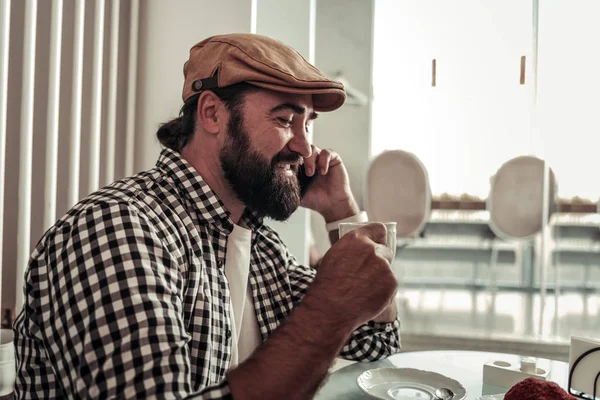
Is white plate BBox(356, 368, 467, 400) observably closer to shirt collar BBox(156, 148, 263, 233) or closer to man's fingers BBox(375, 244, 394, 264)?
man's fingers BBox(375, 244, 394, 264)

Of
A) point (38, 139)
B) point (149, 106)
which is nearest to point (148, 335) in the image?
point (38, 139)

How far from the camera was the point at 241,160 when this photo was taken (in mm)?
1245

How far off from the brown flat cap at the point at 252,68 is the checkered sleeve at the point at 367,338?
509mm

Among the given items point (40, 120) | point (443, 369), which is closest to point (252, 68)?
point (443, 369)

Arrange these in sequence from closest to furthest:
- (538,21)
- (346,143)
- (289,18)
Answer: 1. (289,18)
2. (538,21)
3. (346,143)

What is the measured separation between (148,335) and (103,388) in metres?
0.09

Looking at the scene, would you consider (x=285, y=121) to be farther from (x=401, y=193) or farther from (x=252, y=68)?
(x=401, y=193)

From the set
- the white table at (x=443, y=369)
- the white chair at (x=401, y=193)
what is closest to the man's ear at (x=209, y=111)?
the white table at (x=443, y=369)

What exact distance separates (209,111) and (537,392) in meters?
0.88

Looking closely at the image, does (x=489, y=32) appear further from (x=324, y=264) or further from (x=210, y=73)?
(x=324, y=264)

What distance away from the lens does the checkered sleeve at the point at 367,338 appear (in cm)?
136

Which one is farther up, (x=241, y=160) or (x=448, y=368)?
(x=241, y=160)

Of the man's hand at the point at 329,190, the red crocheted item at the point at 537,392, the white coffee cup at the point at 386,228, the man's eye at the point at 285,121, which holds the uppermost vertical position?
the man's eye at the point at 285,121

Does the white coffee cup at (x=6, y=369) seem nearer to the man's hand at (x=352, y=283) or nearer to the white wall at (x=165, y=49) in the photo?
the white wall at (x=165, y=49)
